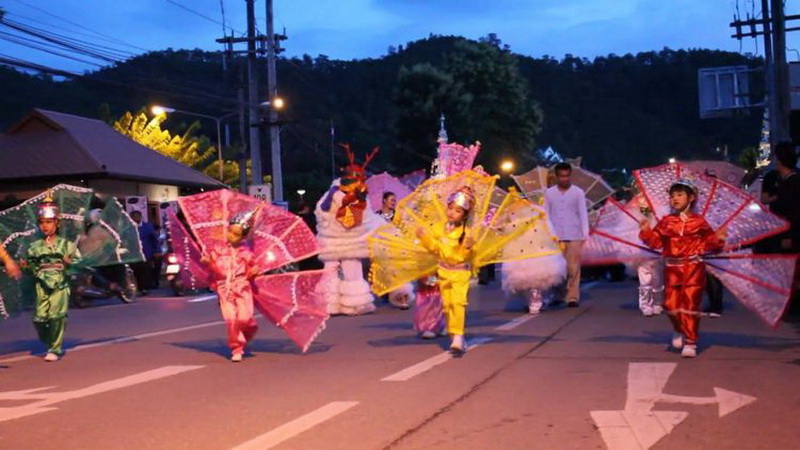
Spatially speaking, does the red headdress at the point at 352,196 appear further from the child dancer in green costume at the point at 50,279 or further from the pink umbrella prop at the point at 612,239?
the child dancer in green costume at the point at 50,279

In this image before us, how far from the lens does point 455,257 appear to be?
36.0 feet

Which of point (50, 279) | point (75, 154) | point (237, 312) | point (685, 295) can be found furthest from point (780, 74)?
point (50, 279)

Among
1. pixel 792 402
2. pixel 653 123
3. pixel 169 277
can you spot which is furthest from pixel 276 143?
pixel 653 123

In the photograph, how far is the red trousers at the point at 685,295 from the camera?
1027 centimetres

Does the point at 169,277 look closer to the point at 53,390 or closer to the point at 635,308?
the point at 635,308

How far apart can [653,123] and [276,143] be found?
7780cm

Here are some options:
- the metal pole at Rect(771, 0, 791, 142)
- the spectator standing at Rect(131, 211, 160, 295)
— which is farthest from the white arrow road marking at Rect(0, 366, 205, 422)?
the metal pole at Rect(771, 0, 791, 142)

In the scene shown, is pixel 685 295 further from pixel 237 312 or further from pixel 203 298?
pixel 203 298

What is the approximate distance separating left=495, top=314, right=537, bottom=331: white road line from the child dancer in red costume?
317 centimetres

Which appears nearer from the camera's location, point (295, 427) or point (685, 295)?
point (295, 427)

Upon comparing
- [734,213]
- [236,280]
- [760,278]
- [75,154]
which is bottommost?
[760,278]

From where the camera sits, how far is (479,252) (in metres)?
11.2

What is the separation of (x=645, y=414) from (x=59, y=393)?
4912 millimetres

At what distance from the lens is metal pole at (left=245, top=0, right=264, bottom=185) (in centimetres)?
3972
